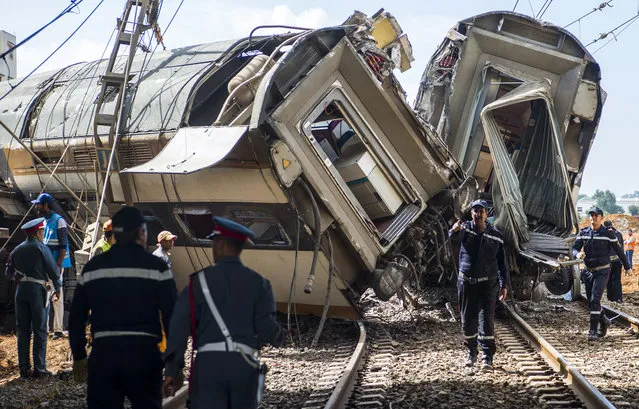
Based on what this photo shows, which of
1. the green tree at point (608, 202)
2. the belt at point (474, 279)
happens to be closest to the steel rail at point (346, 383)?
the belt at point (474, 279)

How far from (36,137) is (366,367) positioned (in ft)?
21.0

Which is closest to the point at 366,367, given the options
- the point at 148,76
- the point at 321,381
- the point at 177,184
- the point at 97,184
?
the point at 321,381

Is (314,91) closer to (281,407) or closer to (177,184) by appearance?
(177,184)

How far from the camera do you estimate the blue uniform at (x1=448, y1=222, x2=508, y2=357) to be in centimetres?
692

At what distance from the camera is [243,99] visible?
809 cm

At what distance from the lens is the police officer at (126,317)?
3.80 meters

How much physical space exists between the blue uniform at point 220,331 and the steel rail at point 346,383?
1991 millimetres

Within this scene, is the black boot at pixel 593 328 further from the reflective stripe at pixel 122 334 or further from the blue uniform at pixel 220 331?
the reflective stripe at pixel 122 334

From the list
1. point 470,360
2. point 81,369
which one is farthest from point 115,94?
point 81,369

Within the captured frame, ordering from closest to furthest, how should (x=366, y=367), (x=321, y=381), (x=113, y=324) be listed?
(x=113, y=324), (x=321, y=381), (x=366, y=367)

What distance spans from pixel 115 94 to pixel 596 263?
671cm

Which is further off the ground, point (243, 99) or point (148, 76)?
point (148, 76)

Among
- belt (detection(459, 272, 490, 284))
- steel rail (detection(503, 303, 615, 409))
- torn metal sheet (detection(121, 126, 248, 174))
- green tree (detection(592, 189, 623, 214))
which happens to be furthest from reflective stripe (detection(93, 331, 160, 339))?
green tree (detection(592, 189, 623, 214))

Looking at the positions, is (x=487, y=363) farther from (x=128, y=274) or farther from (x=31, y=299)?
(x=31, y=299)
